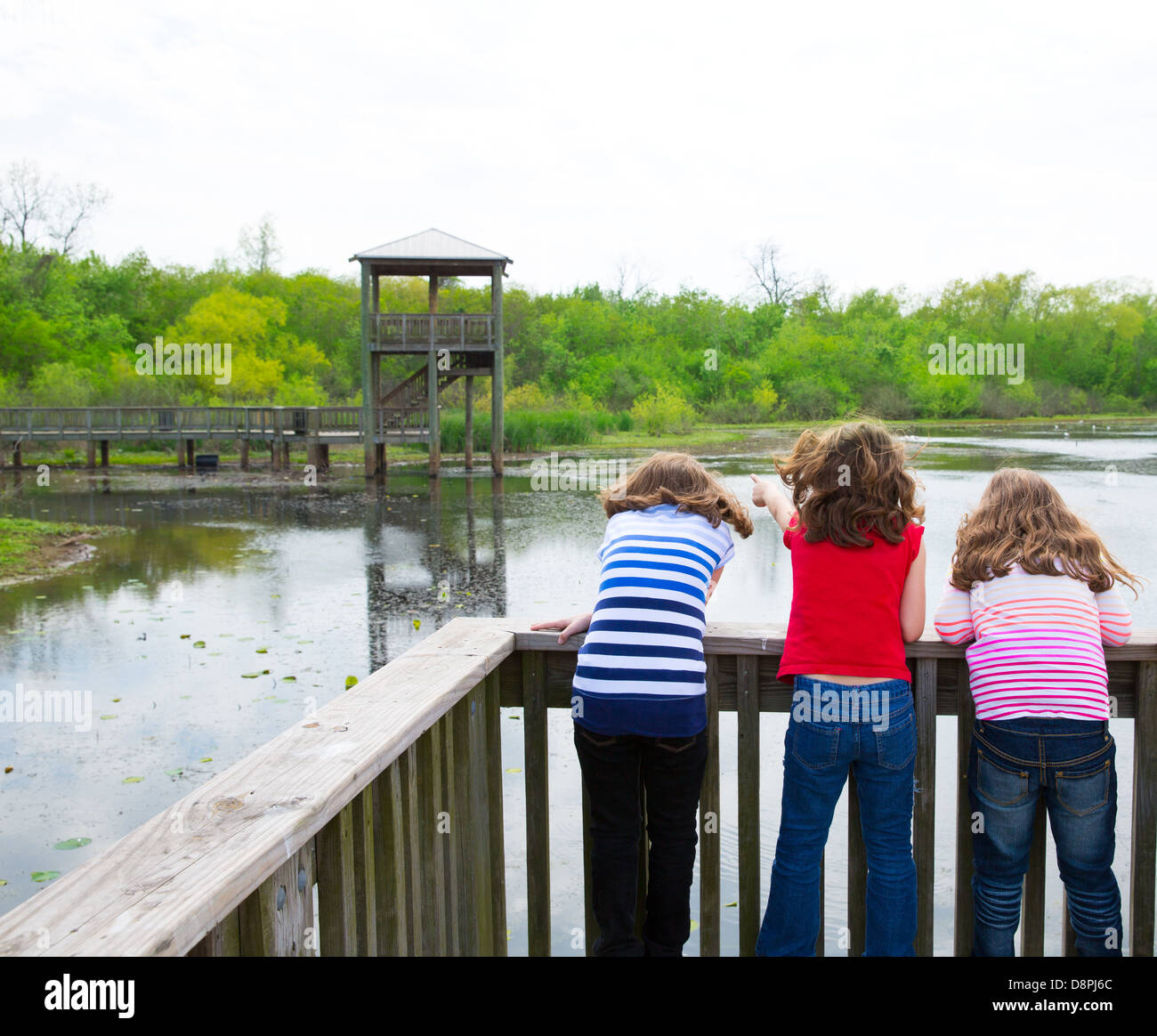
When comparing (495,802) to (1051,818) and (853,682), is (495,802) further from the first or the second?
(1051,818)

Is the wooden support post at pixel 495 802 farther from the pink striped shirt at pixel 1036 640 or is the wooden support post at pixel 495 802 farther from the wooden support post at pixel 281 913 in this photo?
the pink striped shirt at pixel 1036 640

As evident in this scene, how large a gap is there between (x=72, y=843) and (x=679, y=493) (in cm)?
453

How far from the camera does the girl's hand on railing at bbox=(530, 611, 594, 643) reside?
3002mm

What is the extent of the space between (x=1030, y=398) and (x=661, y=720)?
241 feet

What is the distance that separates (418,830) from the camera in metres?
2.45

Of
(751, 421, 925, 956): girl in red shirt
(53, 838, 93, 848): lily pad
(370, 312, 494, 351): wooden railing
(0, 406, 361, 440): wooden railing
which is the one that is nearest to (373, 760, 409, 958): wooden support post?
(751, 421, 925, 956): girl in red shirt

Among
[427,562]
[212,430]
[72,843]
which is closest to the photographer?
[72,843]

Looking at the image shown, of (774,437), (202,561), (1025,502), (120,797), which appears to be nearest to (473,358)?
(202,561)

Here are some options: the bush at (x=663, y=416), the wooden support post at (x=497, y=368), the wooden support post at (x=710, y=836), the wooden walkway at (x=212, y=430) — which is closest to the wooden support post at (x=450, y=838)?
the wooden support post at (x=710, y=836)

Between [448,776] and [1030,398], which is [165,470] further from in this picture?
[1030,398]

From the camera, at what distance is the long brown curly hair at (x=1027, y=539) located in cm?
303

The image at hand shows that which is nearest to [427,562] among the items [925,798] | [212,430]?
[925,798]

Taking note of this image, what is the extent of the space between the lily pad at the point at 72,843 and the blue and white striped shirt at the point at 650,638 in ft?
14.1
